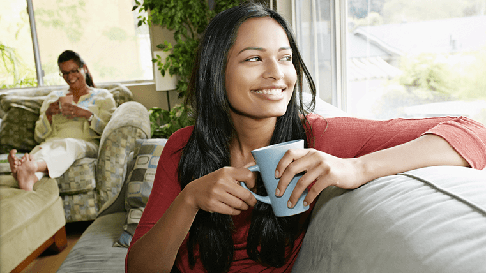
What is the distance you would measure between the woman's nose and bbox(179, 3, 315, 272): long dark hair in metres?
0.12

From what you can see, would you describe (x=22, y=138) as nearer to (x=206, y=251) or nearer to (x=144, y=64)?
(x=144, y=64)

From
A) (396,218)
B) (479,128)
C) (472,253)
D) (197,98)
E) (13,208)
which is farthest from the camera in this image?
(13,208)

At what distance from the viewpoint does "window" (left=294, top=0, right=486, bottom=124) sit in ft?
4.58

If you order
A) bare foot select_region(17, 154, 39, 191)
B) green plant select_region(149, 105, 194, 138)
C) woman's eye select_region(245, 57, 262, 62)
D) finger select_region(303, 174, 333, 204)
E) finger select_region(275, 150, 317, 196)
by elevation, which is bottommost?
bare foot select_region(17, 154, 39, 191)

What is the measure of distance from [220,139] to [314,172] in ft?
1.61

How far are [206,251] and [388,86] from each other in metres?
1.32

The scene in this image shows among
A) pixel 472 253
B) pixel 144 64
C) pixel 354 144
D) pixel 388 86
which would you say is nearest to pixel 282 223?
pixel 354 144

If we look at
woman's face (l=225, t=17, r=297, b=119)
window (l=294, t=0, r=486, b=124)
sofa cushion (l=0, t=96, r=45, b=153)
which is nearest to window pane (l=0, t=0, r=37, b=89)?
sofa cushion (l=0, t=96, r=45, b=153)

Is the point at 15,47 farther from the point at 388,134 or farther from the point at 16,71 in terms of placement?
the point at 388,134

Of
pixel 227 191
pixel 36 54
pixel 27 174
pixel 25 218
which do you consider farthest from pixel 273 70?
pixel 36 54

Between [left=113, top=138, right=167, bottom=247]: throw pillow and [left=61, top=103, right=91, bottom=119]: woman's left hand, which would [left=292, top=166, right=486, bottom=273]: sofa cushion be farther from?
[left=61, top=103, right=91, bottom=119]: woman's left hand

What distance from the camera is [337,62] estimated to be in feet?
6.86

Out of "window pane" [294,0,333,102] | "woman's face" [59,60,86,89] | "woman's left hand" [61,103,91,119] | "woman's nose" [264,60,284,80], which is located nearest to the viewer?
"woman's nose" [264,60,284,80]

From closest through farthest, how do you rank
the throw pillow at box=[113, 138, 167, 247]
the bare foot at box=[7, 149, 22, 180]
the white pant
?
1. the throw pillow at box=[113, 138, 167, 247]
2. the bare foot at box=[7, 149, 22, 180]
3. the white pant
